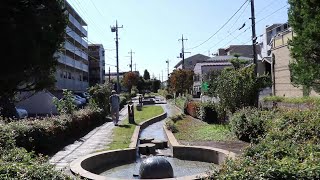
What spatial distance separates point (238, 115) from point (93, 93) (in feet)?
46.3

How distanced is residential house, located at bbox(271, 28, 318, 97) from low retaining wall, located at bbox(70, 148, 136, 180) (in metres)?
19.3

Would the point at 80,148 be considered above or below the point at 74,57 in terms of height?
below

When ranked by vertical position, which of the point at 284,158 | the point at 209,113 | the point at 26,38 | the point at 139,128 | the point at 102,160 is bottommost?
the point at 102,160

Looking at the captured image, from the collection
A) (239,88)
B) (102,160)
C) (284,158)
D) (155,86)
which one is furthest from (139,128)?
(155,86)

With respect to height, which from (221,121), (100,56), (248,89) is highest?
(100,56)

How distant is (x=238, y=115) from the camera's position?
16547mm

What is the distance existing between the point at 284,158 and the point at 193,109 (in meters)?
23.0

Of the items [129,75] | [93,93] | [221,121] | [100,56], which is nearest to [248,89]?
[221,121]

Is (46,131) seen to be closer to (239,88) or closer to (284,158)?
(284,158)

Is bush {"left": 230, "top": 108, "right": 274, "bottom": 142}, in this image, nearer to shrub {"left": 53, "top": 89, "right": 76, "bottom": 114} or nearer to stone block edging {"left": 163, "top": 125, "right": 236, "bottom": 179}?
stone block edging {"left": 163, "top": 125, "right": 236, "bottom": 179}

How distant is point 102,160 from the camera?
12695 mm

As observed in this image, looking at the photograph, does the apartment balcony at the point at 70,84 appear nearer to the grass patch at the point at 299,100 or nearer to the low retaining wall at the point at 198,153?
the grass patch at the point at 299,100

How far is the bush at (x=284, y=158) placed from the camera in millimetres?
5551

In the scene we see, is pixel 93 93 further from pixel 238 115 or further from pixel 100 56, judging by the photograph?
pixel 100 56
